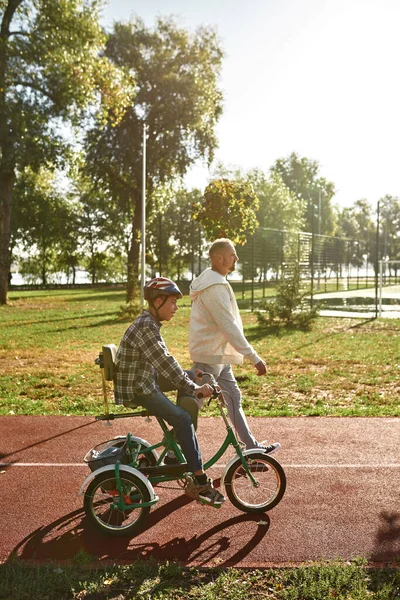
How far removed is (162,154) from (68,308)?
12238 mm

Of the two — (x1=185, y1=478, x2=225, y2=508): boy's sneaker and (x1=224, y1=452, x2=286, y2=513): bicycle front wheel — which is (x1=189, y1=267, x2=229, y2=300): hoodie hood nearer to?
(x1=224, y1=452, x2=286, y2=513): bicycle front wheel

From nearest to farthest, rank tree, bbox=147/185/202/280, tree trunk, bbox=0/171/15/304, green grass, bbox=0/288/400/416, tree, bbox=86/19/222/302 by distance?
1. green grass, bbox=0/288/400/416
2. tree trunk, bbox=0/171/15/304
3. tree, bbox=86/19/222/302
4. tree, bbox=147/185/202/280

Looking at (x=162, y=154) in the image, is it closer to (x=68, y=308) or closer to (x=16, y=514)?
(x=68, y=308)

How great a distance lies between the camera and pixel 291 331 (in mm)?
18719

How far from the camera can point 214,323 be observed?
5504mm

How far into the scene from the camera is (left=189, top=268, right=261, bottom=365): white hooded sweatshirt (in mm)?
5246

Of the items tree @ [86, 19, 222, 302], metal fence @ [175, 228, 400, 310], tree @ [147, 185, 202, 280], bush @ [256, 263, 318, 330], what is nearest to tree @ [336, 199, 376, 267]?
tree @ [147, 185, 202, 280]

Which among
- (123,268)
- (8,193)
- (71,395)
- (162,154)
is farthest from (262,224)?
(71,395)

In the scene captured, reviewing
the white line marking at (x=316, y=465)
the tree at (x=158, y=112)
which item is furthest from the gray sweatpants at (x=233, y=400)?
the tree at (x=158, y=112)

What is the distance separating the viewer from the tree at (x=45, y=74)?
2722 cm

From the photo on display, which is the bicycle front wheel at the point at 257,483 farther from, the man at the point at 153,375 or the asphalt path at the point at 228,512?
the man at the point at 153,375

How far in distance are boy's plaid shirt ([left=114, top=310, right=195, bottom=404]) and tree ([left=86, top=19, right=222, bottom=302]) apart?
3024cm

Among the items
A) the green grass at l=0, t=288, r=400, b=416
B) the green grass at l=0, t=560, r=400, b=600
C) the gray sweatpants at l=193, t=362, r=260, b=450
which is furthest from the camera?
the green grass at l=0, t=288, r=400, b=416

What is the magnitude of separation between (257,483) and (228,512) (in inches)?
13.7
